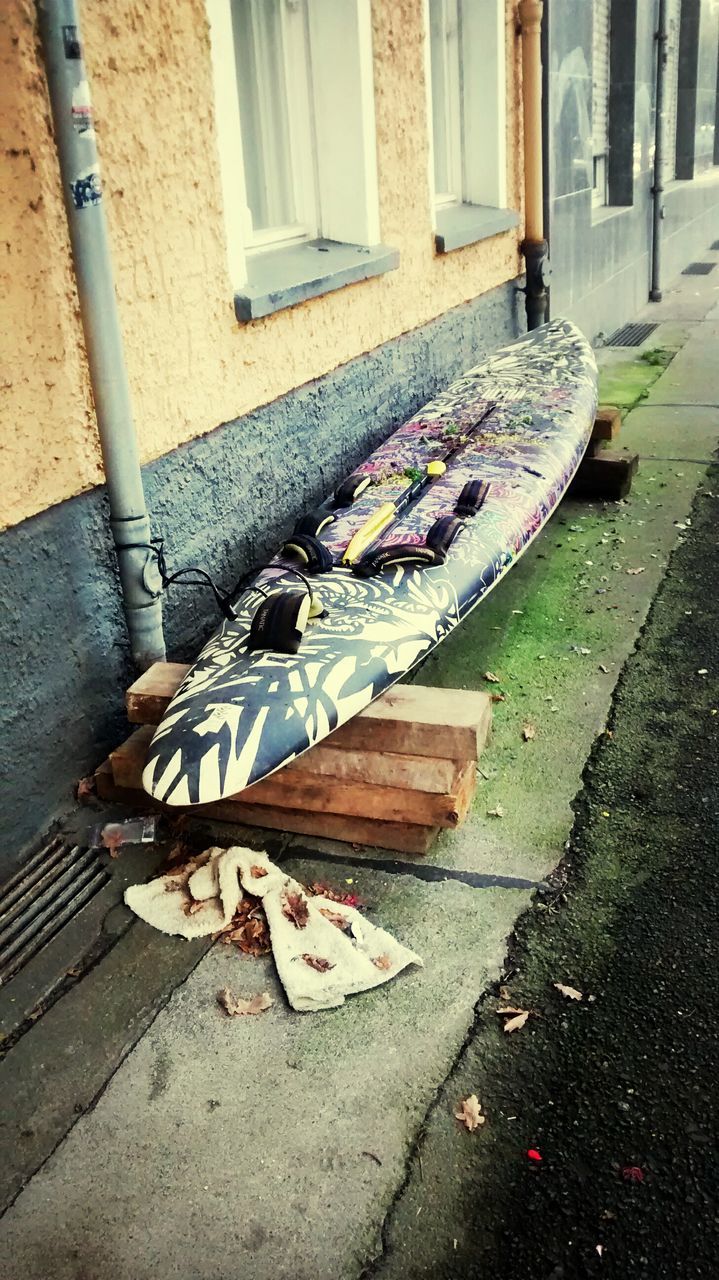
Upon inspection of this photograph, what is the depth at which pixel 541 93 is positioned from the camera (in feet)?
24.0

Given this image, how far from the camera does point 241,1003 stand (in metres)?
2.62

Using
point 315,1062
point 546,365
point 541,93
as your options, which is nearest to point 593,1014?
point 315,1062

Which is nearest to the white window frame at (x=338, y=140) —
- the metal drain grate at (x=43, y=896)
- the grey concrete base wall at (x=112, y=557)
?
the grey concrete base wall at (x=112, y=557)

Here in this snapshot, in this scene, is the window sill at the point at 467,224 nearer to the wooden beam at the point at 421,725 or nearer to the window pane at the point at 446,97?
the window pane at the point at 446,97

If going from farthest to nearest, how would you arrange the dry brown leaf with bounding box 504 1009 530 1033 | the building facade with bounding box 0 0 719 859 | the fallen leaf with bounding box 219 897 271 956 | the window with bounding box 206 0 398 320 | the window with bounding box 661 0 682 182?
1. the window with bounding box 661 0 682 182
2. the window with bounding box 206 0 398 320
3. the building facade with bounding box 0 0 719 859
4. the fallen leaf with bounding box 219 897 271 956
5. the dry brown leaf with bounding box 504 1009 530 1033

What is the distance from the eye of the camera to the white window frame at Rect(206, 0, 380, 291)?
15.6ft

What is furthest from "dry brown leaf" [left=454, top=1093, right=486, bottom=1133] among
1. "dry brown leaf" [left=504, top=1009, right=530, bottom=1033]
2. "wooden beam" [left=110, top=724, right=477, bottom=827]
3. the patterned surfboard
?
the patterned surfboard

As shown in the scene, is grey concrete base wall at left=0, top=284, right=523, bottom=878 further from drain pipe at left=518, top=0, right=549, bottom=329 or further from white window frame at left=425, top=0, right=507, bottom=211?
drain pipe at left=518, top=0, right=549, bottom=329

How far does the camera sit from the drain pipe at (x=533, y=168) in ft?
22.7

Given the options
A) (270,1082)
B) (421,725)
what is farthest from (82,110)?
(270,1082)

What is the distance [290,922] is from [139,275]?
2152 millimetres

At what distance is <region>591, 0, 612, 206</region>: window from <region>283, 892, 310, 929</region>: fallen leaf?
8.50 m

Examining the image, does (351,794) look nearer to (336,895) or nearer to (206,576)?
(336,895)

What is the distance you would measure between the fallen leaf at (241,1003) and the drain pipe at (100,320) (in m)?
1.28
